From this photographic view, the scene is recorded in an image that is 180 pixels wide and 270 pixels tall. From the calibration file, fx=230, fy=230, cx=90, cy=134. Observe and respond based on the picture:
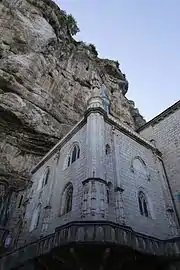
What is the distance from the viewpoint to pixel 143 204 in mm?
13469

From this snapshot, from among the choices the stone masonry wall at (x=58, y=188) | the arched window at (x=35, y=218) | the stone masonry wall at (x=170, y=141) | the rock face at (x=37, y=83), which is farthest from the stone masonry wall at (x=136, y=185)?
the rock face at (x=37, y=83)

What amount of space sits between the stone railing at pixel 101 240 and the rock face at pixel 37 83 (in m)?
10.9

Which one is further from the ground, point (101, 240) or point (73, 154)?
point (73, 154)

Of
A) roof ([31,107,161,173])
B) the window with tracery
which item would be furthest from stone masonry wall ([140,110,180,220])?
the window with tracery

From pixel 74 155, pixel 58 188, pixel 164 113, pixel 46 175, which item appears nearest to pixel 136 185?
pixel 74 155

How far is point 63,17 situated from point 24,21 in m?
9.88

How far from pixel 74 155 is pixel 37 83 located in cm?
1157

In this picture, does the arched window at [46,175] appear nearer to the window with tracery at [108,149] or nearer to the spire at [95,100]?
the window with tracery at [108,149]

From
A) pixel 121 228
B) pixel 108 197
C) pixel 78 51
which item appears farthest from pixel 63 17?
pixel 121 228

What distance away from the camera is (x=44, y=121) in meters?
21.8

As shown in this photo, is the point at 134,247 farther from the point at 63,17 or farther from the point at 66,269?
the point at 63,17

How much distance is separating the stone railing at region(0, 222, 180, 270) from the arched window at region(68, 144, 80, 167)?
19.5ft

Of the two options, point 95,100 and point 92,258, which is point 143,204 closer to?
point 92,258

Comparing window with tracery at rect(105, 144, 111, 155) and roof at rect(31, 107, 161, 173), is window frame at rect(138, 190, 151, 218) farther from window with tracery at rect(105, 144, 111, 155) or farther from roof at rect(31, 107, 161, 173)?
roof at rect(31, 107, 161, 173)
